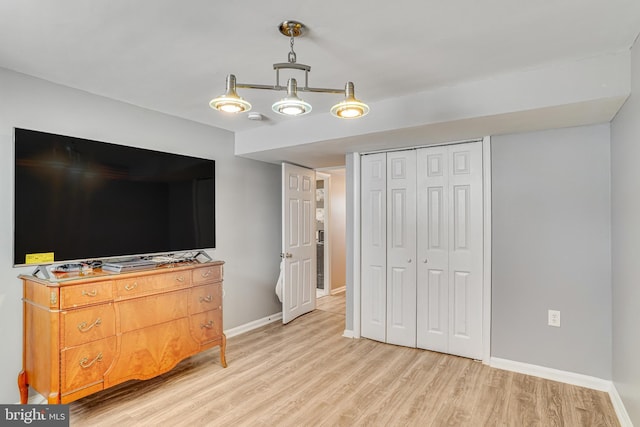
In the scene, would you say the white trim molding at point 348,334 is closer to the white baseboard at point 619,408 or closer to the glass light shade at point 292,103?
the white baseboard at point 619,408

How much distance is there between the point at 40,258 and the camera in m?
2.43

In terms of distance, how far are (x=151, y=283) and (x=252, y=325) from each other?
1825mm

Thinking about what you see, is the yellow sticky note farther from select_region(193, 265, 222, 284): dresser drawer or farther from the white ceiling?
the white ceiling

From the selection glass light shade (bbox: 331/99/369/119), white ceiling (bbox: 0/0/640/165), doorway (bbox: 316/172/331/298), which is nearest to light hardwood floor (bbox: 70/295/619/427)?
glass light shade (bbox: 331/99/369/119)

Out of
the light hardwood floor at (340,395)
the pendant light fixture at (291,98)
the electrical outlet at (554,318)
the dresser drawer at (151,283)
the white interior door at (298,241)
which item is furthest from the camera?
the white interior door at (298,241)

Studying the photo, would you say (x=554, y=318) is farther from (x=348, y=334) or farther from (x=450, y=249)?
(x=348, y=334)

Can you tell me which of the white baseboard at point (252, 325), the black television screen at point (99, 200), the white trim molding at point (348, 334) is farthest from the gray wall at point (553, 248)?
the black television screen at point (99, 200)

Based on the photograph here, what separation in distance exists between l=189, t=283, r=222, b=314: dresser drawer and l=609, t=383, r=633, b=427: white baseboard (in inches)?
116

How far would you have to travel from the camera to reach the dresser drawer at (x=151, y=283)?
246cm

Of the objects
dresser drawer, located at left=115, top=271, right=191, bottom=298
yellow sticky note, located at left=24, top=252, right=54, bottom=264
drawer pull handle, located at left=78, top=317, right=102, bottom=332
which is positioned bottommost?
drawer pull handle, located at left=78, top=317, right=102, bottom=332

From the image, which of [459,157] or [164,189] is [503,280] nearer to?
[459,157]

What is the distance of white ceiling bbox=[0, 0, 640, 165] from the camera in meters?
1.69

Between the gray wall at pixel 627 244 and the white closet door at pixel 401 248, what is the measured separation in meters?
1.56

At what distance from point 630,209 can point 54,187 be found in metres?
3.72
